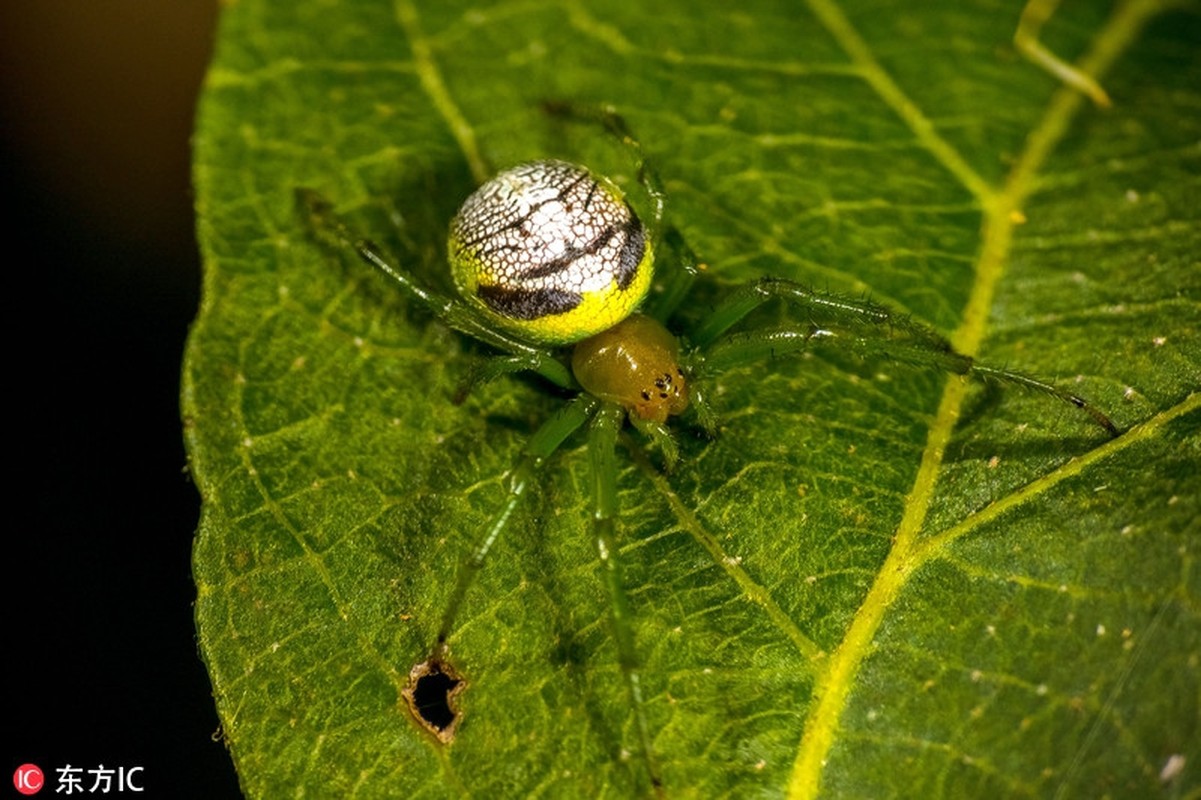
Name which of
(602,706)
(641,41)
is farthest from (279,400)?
(641,41)

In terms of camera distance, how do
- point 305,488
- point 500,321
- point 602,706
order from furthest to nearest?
point 500,321, point 305,488, point 602,706

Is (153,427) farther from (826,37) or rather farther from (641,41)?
(826,37)

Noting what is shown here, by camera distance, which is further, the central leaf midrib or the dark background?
the dark background

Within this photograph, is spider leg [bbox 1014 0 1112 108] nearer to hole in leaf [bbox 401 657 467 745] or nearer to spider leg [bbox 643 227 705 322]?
spider leg [bbox 643 227 705 322]

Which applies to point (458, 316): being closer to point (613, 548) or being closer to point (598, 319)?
point (598, 319)

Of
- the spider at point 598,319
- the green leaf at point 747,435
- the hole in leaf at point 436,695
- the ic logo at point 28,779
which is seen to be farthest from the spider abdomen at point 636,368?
the ic logo at point 28,779

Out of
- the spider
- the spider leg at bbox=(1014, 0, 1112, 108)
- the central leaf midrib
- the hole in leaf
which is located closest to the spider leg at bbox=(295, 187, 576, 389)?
the spider
